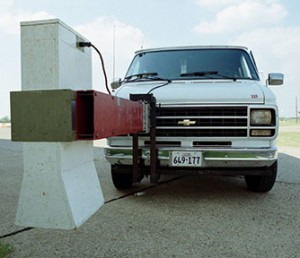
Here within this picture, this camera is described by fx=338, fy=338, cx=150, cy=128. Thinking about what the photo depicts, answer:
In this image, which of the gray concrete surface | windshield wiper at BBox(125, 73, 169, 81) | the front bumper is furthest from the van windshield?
the gray concrete surface

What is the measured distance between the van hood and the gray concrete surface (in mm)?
1226

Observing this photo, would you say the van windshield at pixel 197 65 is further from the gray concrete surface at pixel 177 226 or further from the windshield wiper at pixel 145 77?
the gray concrete surface at pixel 177 226

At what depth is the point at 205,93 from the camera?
387cm

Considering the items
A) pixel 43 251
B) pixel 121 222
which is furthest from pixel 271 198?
pixel 43 251

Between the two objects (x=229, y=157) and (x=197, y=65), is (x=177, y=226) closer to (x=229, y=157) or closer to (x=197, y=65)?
(x=229, y=157)

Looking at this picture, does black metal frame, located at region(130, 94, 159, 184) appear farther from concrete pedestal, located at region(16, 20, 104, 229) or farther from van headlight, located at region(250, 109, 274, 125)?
concrete pedestal, located at region(16, 20, 104, 229)

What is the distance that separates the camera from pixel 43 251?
2.61 m

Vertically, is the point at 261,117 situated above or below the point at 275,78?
below

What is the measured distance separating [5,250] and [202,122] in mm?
2356

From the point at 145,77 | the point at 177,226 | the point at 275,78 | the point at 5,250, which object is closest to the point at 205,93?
the point at 145,77

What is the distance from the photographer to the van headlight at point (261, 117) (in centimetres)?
378

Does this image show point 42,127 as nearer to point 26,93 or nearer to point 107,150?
point 26,93

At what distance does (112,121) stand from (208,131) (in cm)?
193

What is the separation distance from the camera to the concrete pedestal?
1.82 metres
